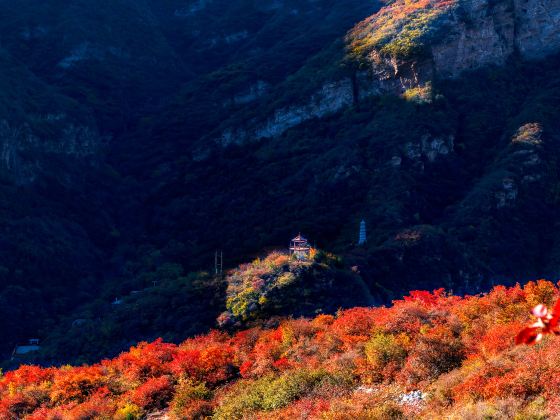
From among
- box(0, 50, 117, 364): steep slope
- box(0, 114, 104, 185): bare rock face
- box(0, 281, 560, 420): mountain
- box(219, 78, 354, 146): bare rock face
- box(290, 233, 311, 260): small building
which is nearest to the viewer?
box(0, 281, 560, 420): mountain

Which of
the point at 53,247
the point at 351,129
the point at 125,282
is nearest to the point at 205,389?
the point at 125,282

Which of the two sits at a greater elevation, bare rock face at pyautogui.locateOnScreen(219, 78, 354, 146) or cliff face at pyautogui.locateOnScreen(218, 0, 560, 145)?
cliff face at pyautogui.locateOnScreen(218, 0, 560, 145)

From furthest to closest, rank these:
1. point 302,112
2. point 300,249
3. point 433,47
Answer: point 302,112 → point 433,47 → point 300,249

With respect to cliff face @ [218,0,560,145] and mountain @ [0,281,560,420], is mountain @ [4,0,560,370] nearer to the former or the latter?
cliff face @ [218,0,560,145]

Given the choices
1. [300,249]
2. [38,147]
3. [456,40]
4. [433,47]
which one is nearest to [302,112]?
[433,47]

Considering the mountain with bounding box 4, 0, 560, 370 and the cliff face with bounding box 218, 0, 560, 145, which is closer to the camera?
the mountain with bounding box 4, 0, 560, 370

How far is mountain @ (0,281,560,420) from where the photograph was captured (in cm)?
1988

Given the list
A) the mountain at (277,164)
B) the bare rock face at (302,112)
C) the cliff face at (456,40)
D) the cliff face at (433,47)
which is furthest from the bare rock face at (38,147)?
the cliff face at (456,40)

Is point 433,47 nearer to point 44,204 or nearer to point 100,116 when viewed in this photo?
point 44,204

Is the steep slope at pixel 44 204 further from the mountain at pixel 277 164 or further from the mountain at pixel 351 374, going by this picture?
the mountain at pixel 351 374

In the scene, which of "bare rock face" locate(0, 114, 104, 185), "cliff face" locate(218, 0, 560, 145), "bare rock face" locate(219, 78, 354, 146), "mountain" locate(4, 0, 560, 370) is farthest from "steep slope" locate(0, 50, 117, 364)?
"cliff face" locate(218, 0, 560, 145)

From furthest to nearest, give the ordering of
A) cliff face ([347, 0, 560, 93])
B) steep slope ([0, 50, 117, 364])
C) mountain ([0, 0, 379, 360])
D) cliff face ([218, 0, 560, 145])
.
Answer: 1. cliff face ([218, 0, 560, 145])
2. cliff face ([347, 0, 560, 93])
3. mountain ([0, 0, 379, 360])
4. steep slope ([0, 50, 117, 364])

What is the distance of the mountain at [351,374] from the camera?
65.2 ft

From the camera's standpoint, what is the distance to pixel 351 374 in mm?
24375
